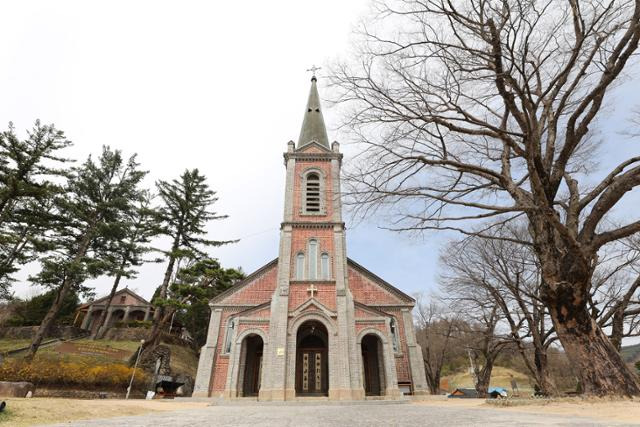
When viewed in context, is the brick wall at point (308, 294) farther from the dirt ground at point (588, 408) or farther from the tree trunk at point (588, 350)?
the tree trunk at point (588, 350)

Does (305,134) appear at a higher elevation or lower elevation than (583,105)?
higher

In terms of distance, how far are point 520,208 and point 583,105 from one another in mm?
2686

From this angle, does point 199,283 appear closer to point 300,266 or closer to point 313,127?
point 300,266

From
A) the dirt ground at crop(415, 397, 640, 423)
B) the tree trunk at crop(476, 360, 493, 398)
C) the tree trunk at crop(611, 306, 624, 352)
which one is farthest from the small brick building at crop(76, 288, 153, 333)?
the tree trunk at crop(611, 306, 624, 352)

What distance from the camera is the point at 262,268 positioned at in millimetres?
20266

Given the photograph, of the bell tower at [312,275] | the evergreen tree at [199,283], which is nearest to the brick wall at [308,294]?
the bell tower at [312,275]

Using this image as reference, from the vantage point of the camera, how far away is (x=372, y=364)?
18297 mm

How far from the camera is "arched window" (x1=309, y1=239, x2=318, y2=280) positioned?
1839 centimetres

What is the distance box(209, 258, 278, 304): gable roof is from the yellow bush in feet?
19.4

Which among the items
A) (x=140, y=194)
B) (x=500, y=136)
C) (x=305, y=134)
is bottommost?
(x=500, y=136)

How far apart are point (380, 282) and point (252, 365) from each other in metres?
9.12

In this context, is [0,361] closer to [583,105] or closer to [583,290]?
[583,290]

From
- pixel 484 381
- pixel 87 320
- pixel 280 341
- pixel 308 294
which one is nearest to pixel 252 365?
pixel 280 341

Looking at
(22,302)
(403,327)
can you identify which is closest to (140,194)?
(22,302)
